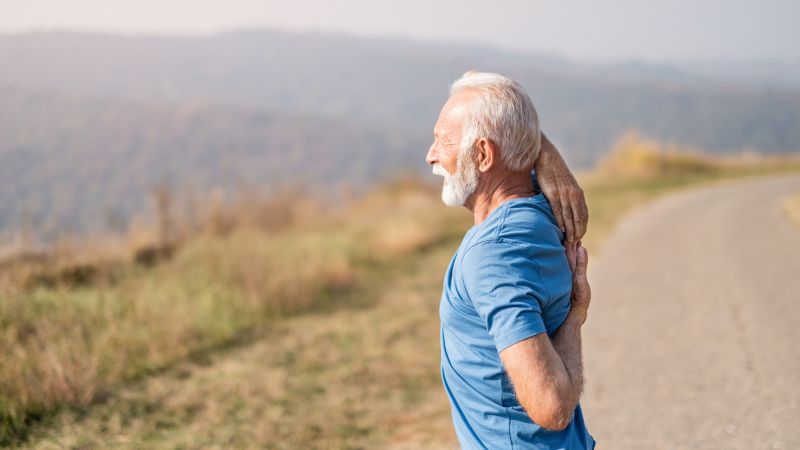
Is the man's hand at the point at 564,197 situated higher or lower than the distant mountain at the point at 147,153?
higher

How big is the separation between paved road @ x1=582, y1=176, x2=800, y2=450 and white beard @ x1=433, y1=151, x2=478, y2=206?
108 inches

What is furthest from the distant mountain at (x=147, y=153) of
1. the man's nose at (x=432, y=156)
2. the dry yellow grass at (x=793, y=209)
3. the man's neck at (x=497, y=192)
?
the dry yellow grass at (x=793, y=209)

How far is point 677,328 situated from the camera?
6.73m

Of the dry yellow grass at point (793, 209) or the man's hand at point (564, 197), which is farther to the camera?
the dry yellow grass at point (793, 209)

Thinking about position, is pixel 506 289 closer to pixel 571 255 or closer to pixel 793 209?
pixel 571 255

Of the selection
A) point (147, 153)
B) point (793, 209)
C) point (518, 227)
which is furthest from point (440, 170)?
point (147, 153)

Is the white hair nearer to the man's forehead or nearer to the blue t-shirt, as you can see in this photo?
the man's forehead

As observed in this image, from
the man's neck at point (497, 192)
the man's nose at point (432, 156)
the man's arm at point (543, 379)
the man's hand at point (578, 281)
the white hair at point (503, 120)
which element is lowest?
the man's arm at point (543, 379)

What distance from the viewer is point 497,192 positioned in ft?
7.05

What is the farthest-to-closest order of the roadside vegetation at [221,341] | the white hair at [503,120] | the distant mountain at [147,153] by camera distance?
the distant mountain at [147,153] → the roadside vegetation at [221,341] → the white hair at [503,120]

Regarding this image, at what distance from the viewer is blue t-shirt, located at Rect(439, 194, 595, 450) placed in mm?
1851

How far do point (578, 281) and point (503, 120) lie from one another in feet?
1.79

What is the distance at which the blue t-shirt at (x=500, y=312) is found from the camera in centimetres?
185

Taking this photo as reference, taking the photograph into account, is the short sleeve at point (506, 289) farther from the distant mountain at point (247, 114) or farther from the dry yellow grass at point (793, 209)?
the dry yellow grass at point (793, 209)
